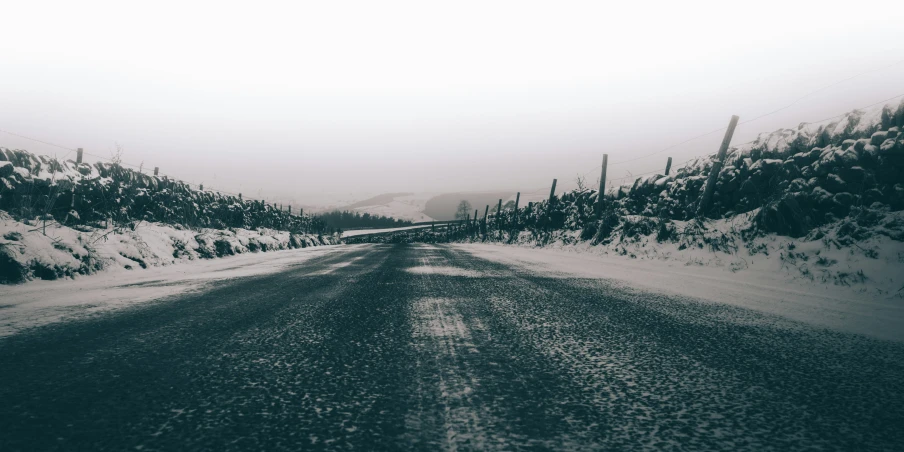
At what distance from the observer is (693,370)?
309 cm

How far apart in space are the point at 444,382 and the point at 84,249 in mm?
10232

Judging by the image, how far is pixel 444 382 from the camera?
2.78m

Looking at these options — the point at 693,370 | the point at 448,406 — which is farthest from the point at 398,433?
the point at 693,370

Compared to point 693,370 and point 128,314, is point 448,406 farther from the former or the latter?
point 128,314

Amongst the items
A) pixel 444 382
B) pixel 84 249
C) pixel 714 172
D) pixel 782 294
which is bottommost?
pixel 782 294

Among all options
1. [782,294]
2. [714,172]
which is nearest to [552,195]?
[714,172]

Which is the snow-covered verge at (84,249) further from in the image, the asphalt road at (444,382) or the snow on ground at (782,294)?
the snow on ground at (782,294)

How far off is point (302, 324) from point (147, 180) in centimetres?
2131

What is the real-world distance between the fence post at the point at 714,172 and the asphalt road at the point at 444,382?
1141 cm

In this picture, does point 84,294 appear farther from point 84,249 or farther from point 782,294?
point 782,294

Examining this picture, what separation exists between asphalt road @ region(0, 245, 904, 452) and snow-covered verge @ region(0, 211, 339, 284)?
4.79 metres

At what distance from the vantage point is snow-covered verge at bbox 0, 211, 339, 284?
8.11m

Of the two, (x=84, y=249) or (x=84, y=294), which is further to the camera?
(x=84, y=249)

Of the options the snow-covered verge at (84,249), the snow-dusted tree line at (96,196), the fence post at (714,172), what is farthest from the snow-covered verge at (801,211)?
the snow-dusted tree line at (96,196)
